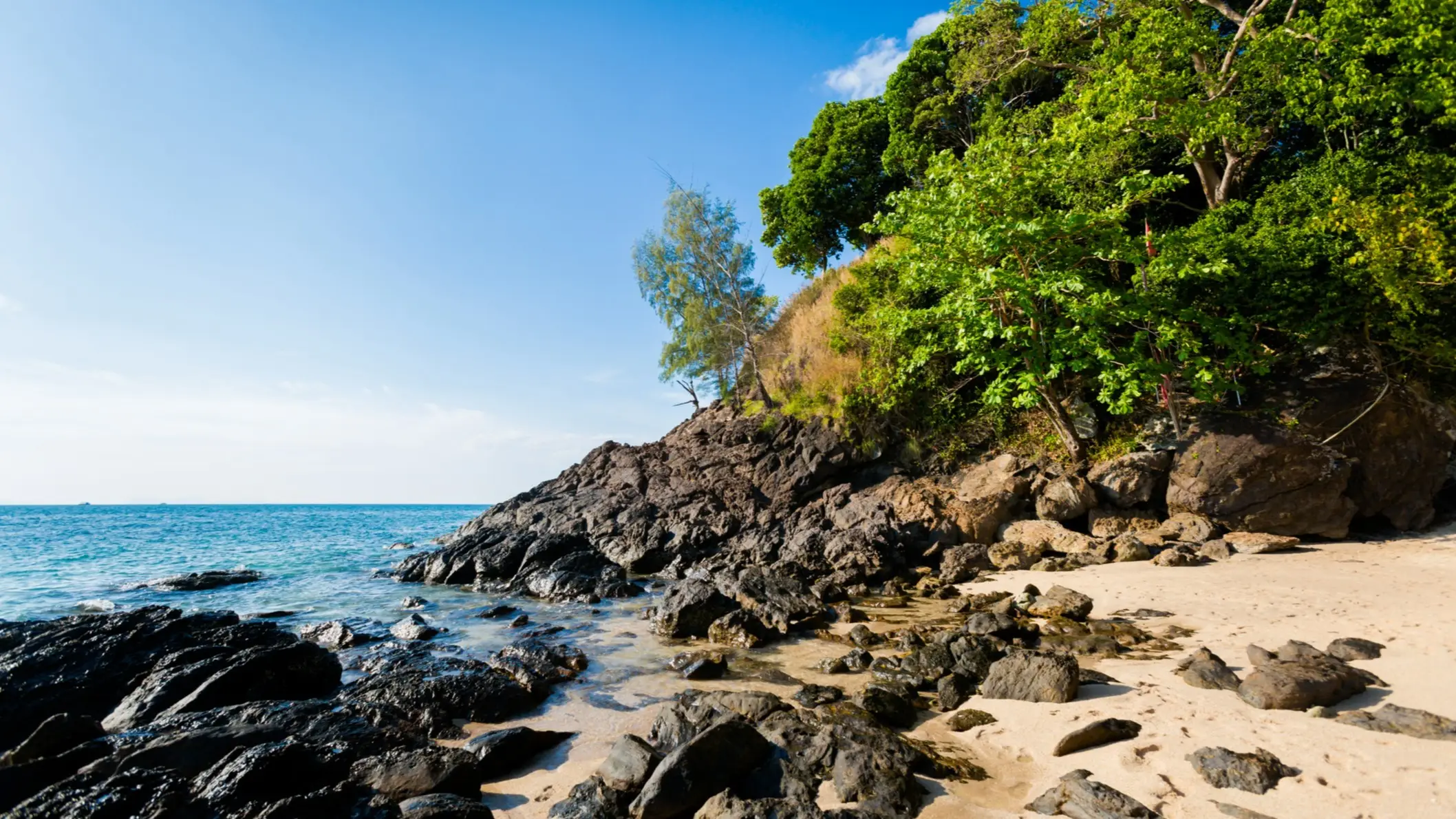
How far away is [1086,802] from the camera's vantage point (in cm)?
408

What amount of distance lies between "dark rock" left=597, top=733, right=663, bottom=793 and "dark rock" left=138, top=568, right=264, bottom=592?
72.5 feet

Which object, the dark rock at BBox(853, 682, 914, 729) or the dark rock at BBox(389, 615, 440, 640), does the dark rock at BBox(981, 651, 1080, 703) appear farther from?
the dark rock at BBox(389, 615, 440, 640)

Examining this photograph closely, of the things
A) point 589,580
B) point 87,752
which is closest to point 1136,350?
point 589,580

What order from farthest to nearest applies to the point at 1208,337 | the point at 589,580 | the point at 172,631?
the point at 589,580 < the point at 1208,337 < the point at 172,631

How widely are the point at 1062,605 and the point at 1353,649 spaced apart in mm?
3326

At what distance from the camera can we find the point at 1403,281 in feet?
35.8

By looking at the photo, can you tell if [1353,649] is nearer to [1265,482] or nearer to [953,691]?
[953,691]

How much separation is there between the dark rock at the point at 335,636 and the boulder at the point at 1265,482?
58.8 ft

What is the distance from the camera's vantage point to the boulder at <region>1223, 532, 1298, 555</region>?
11664 millimetres

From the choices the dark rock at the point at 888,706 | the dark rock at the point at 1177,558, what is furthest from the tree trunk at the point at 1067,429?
the dark rock at the point at 888,706

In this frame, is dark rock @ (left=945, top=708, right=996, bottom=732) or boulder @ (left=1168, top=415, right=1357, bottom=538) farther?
boulder @ (left=1168, top=415, right=1357, bottom=538)

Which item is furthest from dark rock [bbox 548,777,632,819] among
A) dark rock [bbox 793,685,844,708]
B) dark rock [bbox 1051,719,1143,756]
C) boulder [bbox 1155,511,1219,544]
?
boulder [bbox 1155,511,1219,544]

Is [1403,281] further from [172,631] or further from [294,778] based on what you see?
[172,631]

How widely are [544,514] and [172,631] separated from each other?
1360 cm
